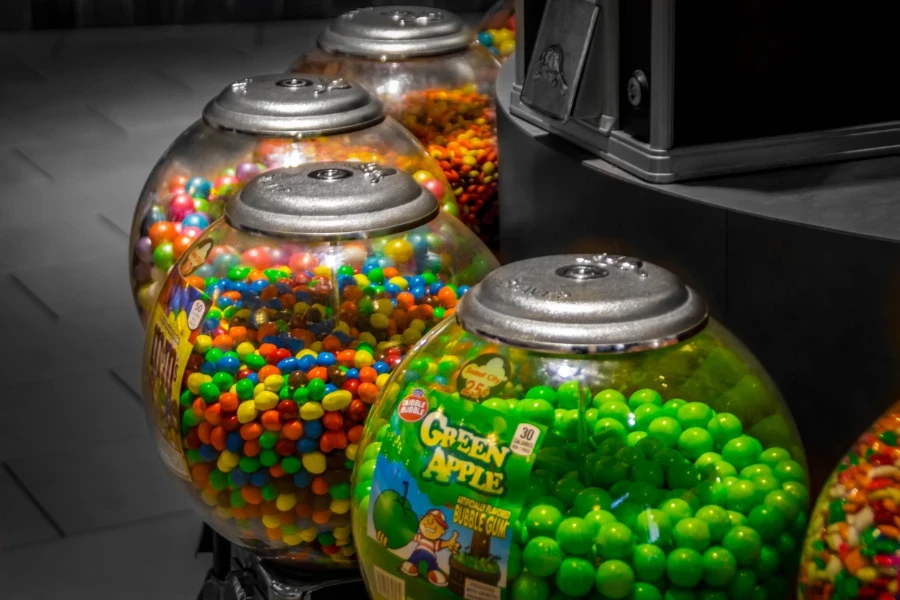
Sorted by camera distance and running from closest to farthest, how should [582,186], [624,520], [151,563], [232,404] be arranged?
[624,520], [232,404], [582,186], [151,563]

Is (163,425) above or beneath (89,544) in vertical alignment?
above

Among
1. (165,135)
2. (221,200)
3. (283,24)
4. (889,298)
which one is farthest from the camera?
(283,24)

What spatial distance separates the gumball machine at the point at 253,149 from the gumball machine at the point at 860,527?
0.84 m

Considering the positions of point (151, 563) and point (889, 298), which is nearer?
point (889, 298)

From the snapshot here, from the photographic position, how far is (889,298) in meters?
1.09

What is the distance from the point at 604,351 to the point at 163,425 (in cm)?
58

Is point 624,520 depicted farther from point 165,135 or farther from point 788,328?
point 165,135

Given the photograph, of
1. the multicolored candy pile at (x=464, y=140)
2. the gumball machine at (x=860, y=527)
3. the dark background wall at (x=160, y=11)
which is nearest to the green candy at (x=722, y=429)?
the gumball machine at (x=860, y=527)

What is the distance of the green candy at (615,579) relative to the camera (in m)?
0.92

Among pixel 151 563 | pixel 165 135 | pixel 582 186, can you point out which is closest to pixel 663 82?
pixel 582 186

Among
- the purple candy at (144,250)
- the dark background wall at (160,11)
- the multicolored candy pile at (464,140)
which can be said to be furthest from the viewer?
the dark background wall at (160,11)

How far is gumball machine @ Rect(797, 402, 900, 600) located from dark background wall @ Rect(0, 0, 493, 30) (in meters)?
4.72

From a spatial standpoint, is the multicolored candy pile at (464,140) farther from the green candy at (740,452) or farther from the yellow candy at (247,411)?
the green candy at (740,452)

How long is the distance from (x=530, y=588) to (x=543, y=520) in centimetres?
5
